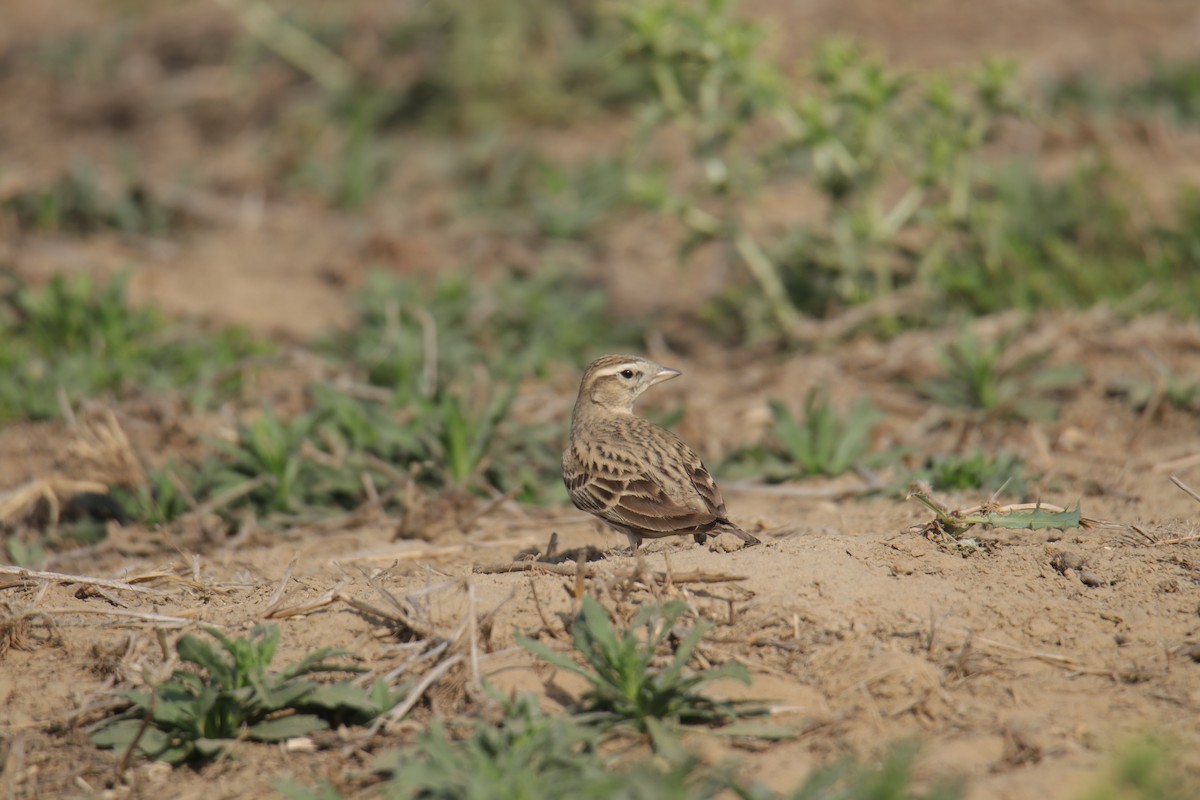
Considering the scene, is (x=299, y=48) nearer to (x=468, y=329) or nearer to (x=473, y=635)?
(x=468, y=329)

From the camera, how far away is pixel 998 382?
25.9ft

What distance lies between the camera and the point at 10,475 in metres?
7.44

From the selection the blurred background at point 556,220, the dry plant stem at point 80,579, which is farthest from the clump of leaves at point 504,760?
the blurred background at point 556,220

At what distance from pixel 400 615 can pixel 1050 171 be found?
786 cm

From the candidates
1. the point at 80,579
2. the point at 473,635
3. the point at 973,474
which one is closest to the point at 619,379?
the point at 973,474

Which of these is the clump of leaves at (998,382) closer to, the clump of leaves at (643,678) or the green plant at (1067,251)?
the green plant at (1067,251)

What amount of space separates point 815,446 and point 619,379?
1171 millimetres

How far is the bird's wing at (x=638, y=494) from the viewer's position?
5.52 m

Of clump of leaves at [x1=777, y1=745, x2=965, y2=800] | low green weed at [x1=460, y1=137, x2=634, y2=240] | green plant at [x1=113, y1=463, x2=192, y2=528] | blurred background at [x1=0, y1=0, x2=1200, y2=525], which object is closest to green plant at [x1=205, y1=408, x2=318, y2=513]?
blurred background at [x1=0, y1=0, x2=1200, y2=525]

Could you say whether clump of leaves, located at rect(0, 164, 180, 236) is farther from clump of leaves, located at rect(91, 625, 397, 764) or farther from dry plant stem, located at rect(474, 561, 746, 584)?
clump of leaves, located at rect(91, 625, 397, 764)

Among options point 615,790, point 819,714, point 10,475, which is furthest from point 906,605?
point 10,475

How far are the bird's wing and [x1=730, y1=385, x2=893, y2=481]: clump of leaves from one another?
3.95 ft

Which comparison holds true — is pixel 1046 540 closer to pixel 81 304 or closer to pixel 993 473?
pixel 993 473

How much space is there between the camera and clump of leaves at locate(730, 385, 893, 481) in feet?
23.2
